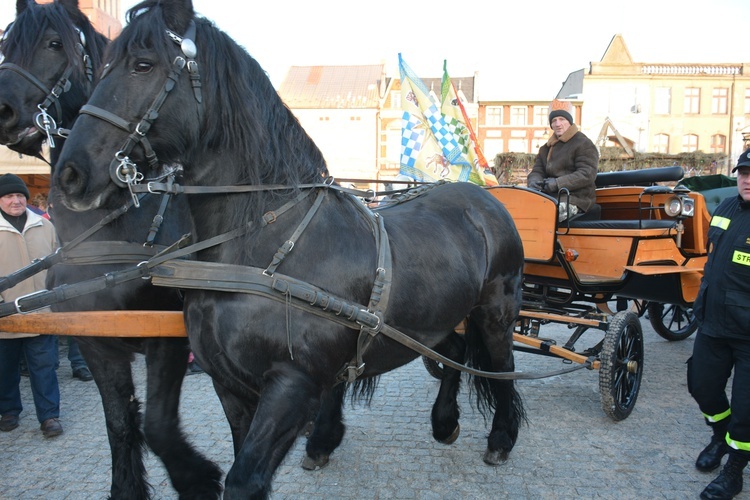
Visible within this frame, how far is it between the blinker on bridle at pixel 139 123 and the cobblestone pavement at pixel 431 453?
7.24 ft

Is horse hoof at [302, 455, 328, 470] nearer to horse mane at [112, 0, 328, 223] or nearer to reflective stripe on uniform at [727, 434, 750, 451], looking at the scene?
horse mane at [112, 0, 328, 223]

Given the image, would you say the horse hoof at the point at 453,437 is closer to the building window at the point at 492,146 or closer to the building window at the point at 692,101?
the building window at the point at 492,146

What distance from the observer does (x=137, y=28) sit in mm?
1949

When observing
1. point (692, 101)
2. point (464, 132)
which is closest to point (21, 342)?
point (464, 132)

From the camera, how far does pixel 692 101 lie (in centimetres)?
3762

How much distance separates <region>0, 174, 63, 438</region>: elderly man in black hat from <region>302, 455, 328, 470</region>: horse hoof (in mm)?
2003

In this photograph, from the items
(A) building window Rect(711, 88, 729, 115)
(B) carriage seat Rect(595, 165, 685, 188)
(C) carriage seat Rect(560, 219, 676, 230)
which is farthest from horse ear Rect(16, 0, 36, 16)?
(A) building window Rect(711, 88, 729, 115)

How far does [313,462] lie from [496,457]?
121 centimetres

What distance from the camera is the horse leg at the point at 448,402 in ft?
12.4

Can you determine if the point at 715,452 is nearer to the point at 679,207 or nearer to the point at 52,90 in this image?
the point at 679,207

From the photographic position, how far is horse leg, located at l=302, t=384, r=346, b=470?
3529 millimetres

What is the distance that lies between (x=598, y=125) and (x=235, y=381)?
40.6 m

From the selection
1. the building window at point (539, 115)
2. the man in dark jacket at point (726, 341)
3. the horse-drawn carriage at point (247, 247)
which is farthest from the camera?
the building window at point (539, 115)

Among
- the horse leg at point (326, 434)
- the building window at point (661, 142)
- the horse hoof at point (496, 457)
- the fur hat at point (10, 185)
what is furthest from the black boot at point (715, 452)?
the building window at point (661, 142)
